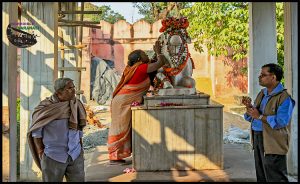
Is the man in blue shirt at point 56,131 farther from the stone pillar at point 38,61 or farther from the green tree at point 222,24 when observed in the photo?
the green tree at point 222,24

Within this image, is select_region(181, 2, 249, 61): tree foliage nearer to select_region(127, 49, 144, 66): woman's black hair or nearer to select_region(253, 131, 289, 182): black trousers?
select_region(127, 49, 144, 66): woman's black hair

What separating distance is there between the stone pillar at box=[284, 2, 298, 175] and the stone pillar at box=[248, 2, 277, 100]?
350 mm

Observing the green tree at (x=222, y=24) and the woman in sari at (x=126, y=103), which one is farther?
the green tree at (x=222, y=24)

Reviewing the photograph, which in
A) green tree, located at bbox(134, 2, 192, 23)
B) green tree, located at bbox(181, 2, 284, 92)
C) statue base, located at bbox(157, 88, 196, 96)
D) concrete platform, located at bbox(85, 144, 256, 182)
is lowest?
concrete platform, located at bbox(85, 144, 256, 182)

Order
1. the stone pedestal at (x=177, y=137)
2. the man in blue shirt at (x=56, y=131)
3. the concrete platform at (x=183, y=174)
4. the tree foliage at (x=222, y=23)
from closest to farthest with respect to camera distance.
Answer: the man in blue shirt at (x=56, y=131), the concrete platform at (x=183, y=174), the stone pedestal at (x=177, y=137), the tree foliage at (x=222, y=23)

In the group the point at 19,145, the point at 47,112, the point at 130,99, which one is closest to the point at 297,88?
the point at 130,99

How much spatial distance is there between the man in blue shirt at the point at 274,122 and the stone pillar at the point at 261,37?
194cm

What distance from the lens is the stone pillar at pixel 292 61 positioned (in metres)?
5.26

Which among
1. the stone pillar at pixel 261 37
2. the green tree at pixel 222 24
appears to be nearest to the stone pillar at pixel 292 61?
the stone pillar at pixel 261 37

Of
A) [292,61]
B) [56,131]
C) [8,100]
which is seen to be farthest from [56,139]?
[292,61]

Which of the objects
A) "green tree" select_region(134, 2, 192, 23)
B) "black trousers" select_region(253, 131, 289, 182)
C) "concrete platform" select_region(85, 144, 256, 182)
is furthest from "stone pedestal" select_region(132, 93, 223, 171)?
"green tree" select_region(134, 2, 192, 23)

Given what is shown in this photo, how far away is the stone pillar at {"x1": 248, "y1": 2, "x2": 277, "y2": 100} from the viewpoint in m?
5.76

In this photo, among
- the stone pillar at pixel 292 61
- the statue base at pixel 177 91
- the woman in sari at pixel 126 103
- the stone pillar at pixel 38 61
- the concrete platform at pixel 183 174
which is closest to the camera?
the concrete platform at pixel 183 174

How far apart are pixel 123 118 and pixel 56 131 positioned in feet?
6.80
